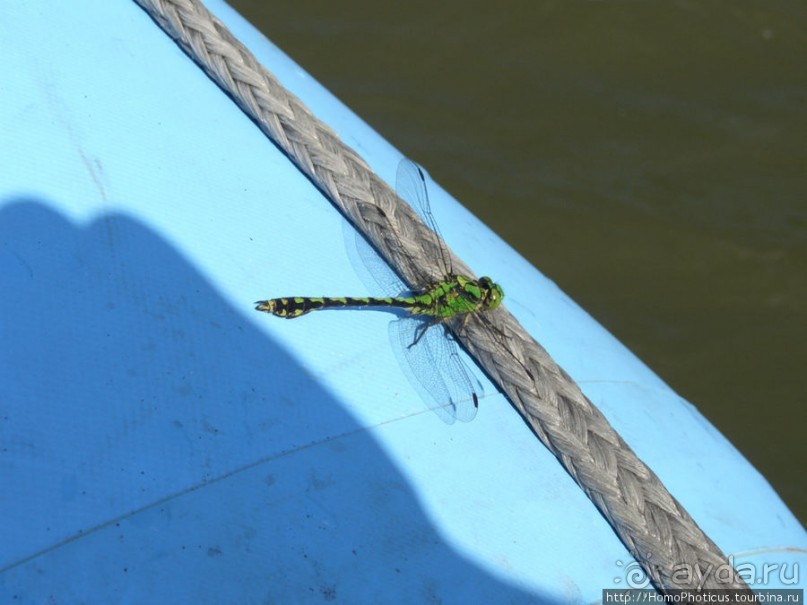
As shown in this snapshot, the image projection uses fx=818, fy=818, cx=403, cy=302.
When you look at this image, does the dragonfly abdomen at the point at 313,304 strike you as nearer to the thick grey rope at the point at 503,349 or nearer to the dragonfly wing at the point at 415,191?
the thick grey rope at the point at 503,349

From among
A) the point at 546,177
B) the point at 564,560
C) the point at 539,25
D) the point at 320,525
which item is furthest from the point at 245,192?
the point at 539,25

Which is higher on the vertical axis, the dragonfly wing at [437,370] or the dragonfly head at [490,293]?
the dragonfly head at [490,293]

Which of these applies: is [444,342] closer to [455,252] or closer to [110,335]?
[455,252]

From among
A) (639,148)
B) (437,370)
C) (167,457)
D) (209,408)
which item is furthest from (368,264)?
(639,148)

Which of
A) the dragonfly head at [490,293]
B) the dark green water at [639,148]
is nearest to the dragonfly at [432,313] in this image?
the dragonfly head at [490,293]

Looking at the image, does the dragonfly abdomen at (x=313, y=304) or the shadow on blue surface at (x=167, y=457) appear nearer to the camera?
the shadow on blue surface at (x=167, y=457)

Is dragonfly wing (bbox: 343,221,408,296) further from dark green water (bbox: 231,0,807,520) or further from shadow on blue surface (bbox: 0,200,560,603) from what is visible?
dark green water (bbox: 231,0,807,520)
